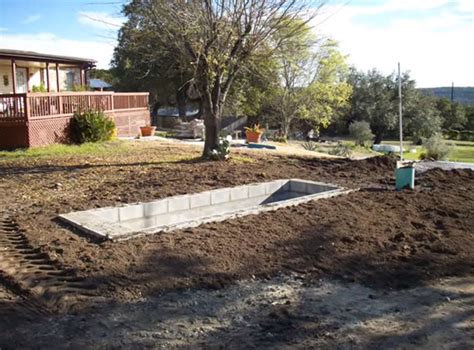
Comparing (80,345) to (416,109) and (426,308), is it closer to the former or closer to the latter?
(426,308)

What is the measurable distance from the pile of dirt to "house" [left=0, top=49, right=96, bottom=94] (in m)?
14.1

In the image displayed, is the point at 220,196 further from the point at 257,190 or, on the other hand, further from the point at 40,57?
the point at 40,57

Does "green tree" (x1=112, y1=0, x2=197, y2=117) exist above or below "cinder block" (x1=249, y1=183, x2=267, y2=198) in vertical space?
above

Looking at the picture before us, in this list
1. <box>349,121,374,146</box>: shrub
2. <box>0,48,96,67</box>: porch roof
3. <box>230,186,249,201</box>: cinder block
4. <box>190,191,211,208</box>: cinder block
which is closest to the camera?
<box>190,191,211,208</box>: cinder block

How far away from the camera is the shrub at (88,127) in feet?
51.6

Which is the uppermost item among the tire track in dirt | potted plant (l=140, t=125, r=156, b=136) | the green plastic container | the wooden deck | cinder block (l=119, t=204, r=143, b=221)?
the wooden deck

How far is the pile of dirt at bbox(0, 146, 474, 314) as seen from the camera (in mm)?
4637

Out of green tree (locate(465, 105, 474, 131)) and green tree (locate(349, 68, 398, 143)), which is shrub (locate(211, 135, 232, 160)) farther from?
green tree (locate(465, 105, 474, 131))

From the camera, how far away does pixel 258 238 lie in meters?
5.60

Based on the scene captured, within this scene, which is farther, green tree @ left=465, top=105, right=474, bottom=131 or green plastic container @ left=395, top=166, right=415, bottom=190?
green tree @ left=465, top=105, right=474, bottom=131

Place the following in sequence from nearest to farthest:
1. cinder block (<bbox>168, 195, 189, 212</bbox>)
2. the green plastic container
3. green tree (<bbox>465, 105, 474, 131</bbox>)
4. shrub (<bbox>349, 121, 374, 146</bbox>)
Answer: cinder block (<bbox>168, 195, 189, 212</bbox>) < the green plastic container < shrub (<bbox>349, 121, 374, 146</bbox>) < green tree (<bbox>465, 105, 474, 131</bbox>)

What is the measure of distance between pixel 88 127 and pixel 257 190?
8778 mm

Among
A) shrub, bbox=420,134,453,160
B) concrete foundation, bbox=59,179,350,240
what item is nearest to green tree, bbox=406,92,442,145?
shrub, bbox=420,134,453,160

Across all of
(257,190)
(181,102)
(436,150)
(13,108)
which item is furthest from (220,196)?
(181,102)
